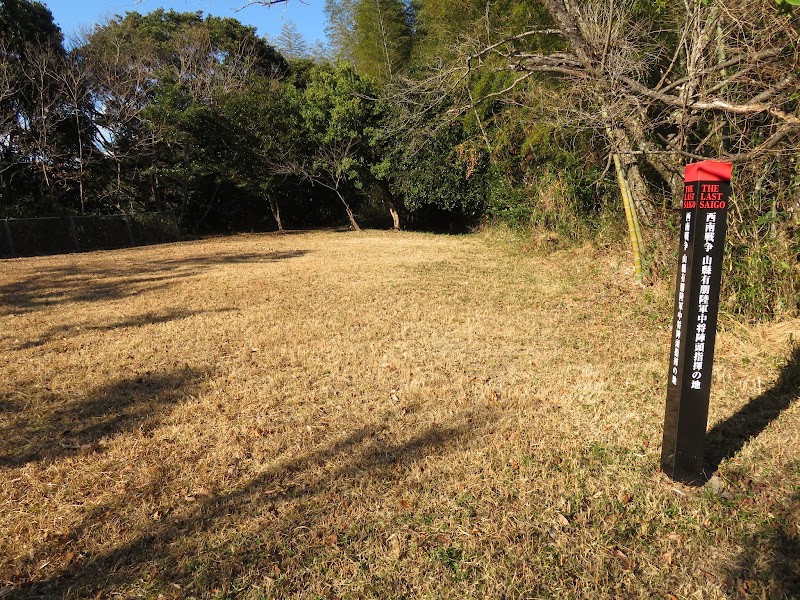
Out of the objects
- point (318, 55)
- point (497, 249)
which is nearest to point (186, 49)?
point (318, 55)

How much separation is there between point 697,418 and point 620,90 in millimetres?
3606

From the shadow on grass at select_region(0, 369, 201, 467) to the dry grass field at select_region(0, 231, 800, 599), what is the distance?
0.06ft

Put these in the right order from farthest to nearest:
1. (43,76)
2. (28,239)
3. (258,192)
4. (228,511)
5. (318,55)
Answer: (318,55), (258,192), (43,76), (28,239), (228,511)

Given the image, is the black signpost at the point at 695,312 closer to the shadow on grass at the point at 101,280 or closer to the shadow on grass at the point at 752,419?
the shadow on grass at the point at 752,419

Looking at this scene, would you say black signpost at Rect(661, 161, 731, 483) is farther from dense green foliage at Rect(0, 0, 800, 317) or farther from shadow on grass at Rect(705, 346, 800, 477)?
dense green foliage at Rect(0, 0, 800, 317)

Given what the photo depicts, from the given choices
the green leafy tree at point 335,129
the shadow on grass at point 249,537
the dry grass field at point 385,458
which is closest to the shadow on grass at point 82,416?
the dry grass field at point 385,458

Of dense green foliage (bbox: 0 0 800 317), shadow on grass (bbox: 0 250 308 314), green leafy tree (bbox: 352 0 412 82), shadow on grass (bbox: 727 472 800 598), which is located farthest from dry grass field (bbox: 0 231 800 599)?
green leafy tree (bbox: 352 0 412 82)

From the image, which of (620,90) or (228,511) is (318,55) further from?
(228,511)

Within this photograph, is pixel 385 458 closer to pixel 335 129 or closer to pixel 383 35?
pixel 335 129

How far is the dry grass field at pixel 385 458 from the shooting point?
7.08 ft

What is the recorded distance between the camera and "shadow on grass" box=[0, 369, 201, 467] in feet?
10.3

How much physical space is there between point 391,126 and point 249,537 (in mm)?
14792

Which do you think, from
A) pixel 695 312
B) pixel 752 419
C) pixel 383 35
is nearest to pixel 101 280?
pixel 695 312

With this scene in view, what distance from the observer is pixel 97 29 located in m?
18.5
